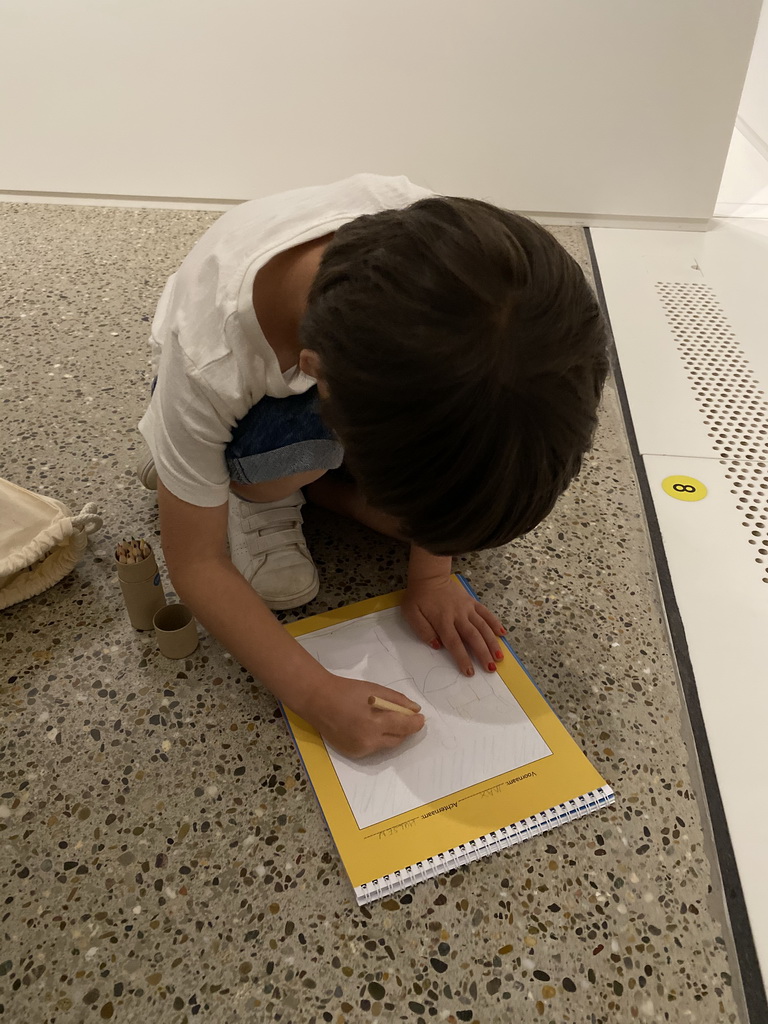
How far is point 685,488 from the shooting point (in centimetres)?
99

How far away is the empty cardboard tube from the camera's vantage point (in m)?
0.75

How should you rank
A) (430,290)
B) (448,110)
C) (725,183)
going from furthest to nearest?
(725,183), (448,110), (430,290)

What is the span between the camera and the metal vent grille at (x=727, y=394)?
971 millimetres

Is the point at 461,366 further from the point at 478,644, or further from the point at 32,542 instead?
the point at 32,542

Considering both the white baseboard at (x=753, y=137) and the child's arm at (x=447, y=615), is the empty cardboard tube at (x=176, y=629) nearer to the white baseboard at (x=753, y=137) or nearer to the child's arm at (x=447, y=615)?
the child's arm at (x=447, y=615)

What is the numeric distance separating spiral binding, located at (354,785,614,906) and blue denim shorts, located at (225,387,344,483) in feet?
1.20

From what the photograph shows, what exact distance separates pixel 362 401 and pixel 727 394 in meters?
0.88

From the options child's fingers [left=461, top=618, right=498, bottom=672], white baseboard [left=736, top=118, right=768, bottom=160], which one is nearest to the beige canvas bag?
child's fingers [left=461, top=618, right=498, bottom=672]

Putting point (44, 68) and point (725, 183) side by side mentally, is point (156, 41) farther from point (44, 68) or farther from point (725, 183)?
point (725, 183)

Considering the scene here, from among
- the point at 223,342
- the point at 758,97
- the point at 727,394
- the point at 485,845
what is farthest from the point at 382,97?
the point at 485,845

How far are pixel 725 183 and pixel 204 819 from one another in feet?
6.04

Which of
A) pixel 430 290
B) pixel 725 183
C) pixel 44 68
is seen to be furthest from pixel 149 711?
pixel 725 183

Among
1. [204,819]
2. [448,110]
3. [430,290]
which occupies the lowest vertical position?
[204,819]

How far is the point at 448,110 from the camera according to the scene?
58.8 inches
